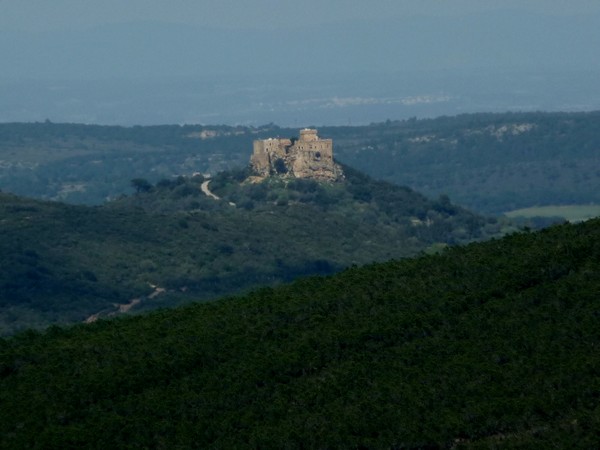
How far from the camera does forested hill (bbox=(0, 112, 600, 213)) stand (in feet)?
455

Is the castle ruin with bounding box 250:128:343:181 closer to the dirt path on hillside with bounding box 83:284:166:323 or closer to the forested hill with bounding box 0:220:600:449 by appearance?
the dirt path on hillside with bounding box 83:284:166:323

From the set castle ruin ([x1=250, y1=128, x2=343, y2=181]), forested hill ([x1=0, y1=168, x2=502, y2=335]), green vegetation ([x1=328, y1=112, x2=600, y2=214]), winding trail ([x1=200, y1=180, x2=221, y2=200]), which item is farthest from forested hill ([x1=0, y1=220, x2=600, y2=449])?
green vegetation ([x1=328, y1=112, x2=600, y2=214])

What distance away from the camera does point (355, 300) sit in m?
31.3

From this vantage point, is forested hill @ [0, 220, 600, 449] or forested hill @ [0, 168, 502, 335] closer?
forested hill @ [0, 220, 600, 449]

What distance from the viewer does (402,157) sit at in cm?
14975

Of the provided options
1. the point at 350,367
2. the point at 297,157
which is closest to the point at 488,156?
the point at 297,157

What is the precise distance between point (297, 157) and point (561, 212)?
3173 cm

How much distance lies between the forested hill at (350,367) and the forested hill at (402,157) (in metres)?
96.2

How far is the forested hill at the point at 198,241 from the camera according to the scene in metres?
61.2

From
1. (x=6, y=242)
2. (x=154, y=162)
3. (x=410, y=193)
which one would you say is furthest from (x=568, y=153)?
(x=6, y=242)

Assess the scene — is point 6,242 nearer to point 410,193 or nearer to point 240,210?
point 240,210

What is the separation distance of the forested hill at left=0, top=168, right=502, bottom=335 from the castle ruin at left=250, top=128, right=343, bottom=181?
101 centimetres

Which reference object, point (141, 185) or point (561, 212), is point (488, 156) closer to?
point (561, 212)

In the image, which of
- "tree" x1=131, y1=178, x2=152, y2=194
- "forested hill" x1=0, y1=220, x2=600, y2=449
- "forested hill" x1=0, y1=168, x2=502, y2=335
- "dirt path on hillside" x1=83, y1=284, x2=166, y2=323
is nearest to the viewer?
"forested hill" x1=0, y1=220, x2=600, y2=449
